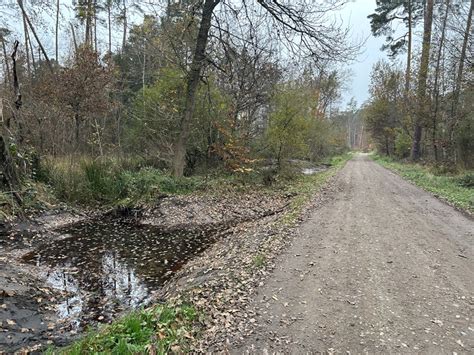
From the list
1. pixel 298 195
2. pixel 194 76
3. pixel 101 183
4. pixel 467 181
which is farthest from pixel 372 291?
pixel 467 181

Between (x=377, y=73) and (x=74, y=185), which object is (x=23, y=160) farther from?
(x=377, y=73)

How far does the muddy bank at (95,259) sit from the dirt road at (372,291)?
2.53 meters

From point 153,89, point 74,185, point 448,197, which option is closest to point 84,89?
point 153,89

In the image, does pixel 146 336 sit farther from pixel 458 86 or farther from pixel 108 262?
pixel 458 86

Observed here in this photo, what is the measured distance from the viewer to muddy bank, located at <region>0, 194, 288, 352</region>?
16.7 feet

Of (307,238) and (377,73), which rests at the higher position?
(377,73)

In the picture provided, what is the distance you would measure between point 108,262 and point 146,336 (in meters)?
4.23

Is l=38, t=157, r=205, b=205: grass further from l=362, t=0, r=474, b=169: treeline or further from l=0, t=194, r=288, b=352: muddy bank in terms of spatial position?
l=362, t=0, r=474, b=169: treeline

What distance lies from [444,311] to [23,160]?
11675 mm

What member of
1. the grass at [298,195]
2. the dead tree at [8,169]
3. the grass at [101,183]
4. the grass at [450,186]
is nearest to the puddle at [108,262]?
the dead tree at [8,169]

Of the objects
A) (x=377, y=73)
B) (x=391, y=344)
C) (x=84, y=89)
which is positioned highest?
(x=377, y=73)

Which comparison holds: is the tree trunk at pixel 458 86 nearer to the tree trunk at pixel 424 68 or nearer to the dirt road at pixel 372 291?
the tree trunk at pixel 424 68

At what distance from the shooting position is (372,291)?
203 inches

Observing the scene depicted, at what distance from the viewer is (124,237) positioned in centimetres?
966
